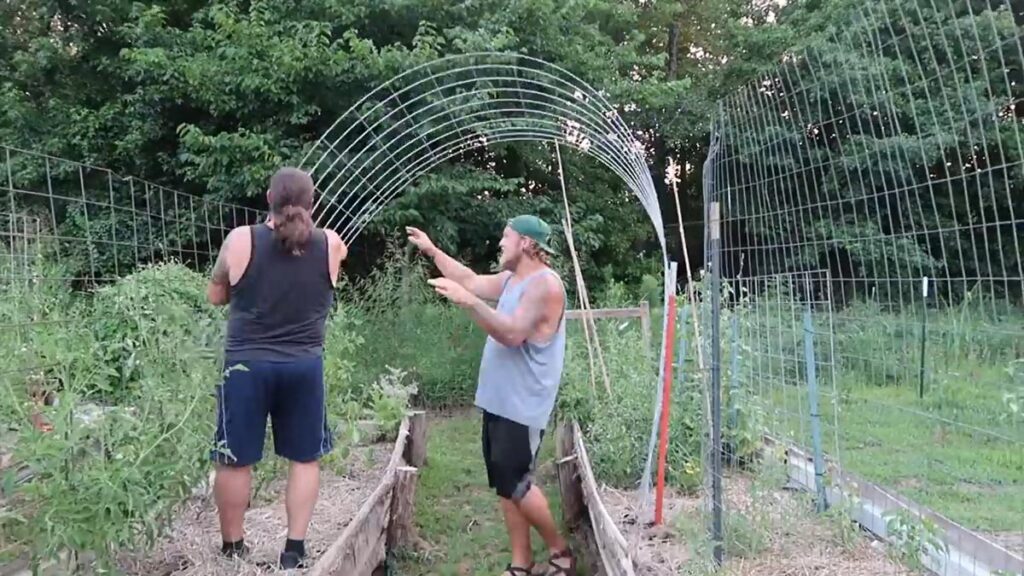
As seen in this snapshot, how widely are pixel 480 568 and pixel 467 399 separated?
4333 millimetres

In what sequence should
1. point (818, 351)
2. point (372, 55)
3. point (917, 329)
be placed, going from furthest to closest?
point (372, 55) < point (818, 351) < point (917, 329)

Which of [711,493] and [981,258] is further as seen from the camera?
[711,493]

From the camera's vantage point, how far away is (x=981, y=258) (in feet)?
8.70

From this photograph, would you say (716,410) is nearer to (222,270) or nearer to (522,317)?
(522,317)

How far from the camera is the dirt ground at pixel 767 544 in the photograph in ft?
10.0

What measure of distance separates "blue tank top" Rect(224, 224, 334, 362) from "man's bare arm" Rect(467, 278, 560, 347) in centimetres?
62

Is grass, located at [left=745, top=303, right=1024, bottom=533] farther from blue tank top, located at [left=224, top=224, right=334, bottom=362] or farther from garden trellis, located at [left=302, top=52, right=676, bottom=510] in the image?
blue tank top, located at [left=224, top=224, right=334, bottom=362]

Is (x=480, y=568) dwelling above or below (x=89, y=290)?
below

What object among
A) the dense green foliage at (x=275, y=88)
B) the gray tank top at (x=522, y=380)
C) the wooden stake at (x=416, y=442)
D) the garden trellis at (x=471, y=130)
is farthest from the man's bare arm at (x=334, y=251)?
the dense green foliage at (x=275, y=88)

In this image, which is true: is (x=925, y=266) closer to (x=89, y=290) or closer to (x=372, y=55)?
(x=89, y=290)

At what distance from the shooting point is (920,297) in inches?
123

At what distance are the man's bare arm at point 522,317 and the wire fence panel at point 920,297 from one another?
0.76 meters

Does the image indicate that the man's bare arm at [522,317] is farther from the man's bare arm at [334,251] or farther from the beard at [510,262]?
the man's bare arm at [334,251]

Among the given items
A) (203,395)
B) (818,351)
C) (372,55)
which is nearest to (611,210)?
(372,55)
